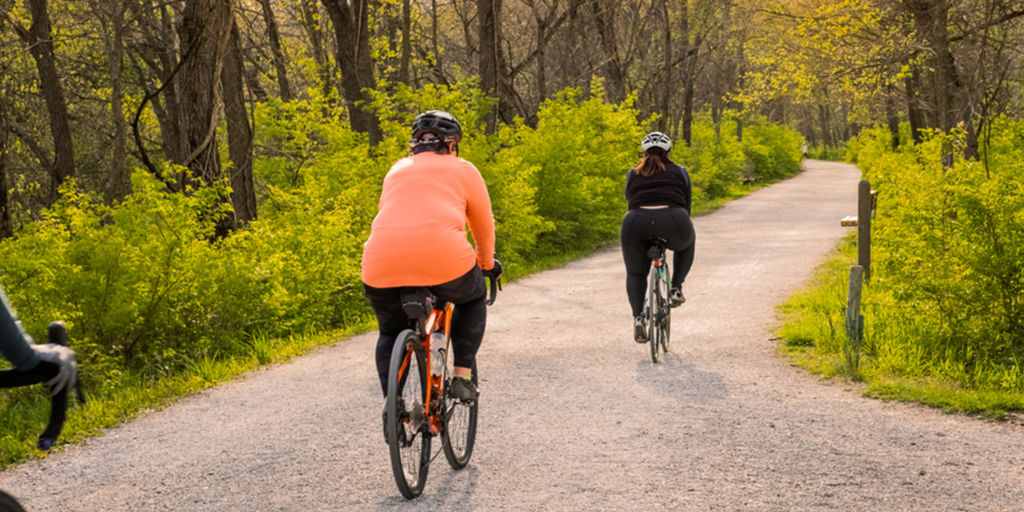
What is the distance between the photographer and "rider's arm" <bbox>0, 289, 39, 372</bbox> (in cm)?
229

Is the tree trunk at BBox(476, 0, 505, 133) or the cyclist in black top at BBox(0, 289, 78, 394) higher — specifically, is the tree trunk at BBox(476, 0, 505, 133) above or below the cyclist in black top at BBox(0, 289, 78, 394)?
above

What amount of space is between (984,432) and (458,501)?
3.53m

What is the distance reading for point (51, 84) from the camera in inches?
712

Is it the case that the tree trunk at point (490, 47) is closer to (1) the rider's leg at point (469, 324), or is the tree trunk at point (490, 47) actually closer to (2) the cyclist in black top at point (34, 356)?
(1) the rider's leg at point (469, 324)

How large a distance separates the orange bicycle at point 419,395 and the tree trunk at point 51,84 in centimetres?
1477

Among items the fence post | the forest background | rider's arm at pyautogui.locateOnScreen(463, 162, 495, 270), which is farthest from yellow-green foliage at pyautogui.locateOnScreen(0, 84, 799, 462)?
the fence post

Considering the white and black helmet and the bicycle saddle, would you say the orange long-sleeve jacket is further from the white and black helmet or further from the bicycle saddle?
the white and black helmet

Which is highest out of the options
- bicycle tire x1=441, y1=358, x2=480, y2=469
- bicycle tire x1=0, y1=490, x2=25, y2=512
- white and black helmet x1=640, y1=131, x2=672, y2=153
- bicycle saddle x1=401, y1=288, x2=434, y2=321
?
white and black helmet x1=640, y1=131, x2=672, y2=153

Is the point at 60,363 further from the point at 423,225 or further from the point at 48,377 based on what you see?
the point at 423,225

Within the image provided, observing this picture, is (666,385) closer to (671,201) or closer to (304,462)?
(671,201)

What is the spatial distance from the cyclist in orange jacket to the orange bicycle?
0.09 m

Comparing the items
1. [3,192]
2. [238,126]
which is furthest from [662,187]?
[3,192]

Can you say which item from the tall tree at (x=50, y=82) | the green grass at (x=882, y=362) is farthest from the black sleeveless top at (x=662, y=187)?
the tall tree at (x=50, y=82)

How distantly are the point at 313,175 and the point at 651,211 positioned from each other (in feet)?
28.6
